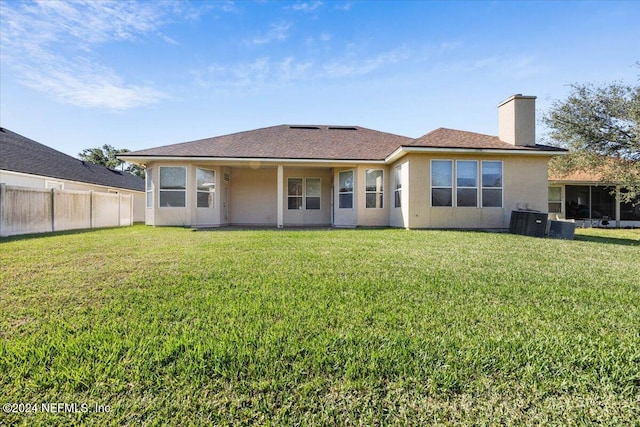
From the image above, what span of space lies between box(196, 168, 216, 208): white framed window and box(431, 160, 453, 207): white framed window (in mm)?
9832

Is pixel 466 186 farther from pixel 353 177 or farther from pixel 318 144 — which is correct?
pixel 318 144

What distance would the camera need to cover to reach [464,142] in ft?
38.1

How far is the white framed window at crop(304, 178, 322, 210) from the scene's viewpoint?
52.8 ft

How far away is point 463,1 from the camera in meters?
9.79

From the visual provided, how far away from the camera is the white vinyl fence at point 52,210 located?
9641 millimetres

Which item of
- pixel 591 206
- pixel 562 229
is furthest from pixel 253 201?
pixel 591 206

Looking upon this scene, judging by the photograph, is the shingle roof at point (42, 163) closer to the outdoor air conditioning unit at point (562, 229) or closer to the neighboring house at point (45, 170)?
the neighboring house at point (45, 170)

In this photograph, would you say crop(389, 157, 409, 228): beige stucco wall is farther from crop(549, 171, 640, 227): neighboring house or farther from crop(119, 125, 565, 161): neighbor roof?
crop(549, 171, 640, 227): neighboring house

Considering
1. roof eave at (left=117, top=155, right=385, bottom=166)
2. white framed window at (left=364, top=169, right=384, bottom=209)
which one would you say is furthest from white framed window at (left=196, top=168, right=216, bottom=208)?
white framed window at (left=364, top=169, right=384, bottom=209)

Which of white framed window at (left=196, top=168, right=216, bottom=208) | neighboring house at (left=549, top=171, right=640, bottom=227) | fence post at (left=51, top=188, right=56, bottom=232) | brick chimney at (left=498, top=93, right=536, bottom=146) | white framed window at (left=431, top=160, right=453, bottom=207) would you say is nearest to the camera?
fence post at (left=51, top=188, right=56, bottom=232)

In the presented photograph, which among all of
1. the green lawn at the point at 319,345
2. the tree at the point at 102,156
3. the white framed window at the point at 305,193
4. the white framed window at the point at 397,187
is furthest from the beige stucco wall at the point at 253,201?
the tree at the point at 102,156

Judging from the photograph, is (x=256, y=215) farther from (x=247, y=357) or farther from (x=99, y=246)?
(x=247, y=357)

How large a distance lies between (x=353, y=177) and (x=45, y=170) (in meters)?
15.7

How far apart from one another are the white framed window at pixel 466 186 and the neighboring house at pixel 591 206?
34.6 feet
